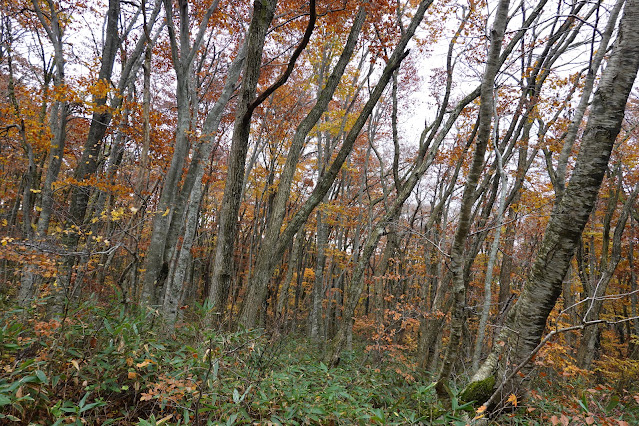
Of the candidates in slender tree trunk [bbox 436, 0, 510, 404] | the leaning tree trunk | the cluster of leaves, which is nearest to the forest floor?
the cluster of leaves

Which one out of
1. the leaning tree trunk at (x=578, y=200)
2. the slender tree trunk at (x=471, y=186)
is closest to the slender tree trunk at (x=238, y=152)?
the slender tree trunk at (x=471, y=186)

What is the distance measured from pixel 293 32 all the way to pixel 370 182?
9.66 meters

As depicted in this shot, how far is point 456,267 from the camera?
3.96 m

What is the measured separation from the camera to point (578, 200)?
2.88 metres

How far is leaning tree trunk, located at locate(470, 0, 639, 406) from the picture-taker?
Answer: 279 centimetres

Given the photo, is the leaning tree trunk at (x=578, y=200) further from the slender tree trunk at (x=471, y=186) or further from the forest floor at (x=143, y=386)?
the slender tree trunk at (x=471, y=186)

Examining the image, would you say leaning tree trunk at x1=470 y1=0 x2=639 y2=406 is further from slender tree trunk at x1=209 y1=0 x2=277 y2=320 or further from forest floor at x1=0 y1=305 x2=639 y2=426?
slender tree trunk at x1=209 y1=0 x2=277 y2=320

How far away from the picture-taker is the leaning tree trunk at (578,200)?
110 inches

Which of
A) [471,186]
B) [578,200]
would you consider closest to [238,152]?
[471,186]

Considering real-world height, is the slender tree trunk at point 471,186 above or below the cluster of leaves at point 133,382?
above

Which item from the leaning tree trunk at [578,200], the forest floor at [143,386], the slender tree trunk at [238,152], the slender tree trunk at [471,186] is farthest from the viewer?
the slender tree trunk at [238,152]

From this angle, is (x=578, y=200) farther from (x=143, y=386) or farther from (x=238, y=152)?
(x=143, y=386)

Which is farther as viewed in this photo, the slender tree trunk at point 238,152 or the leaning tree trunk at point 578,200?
Answer: the slender tree trunk at point 238,152

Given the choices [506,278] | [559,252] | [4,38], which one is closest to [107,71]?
[4,38]
